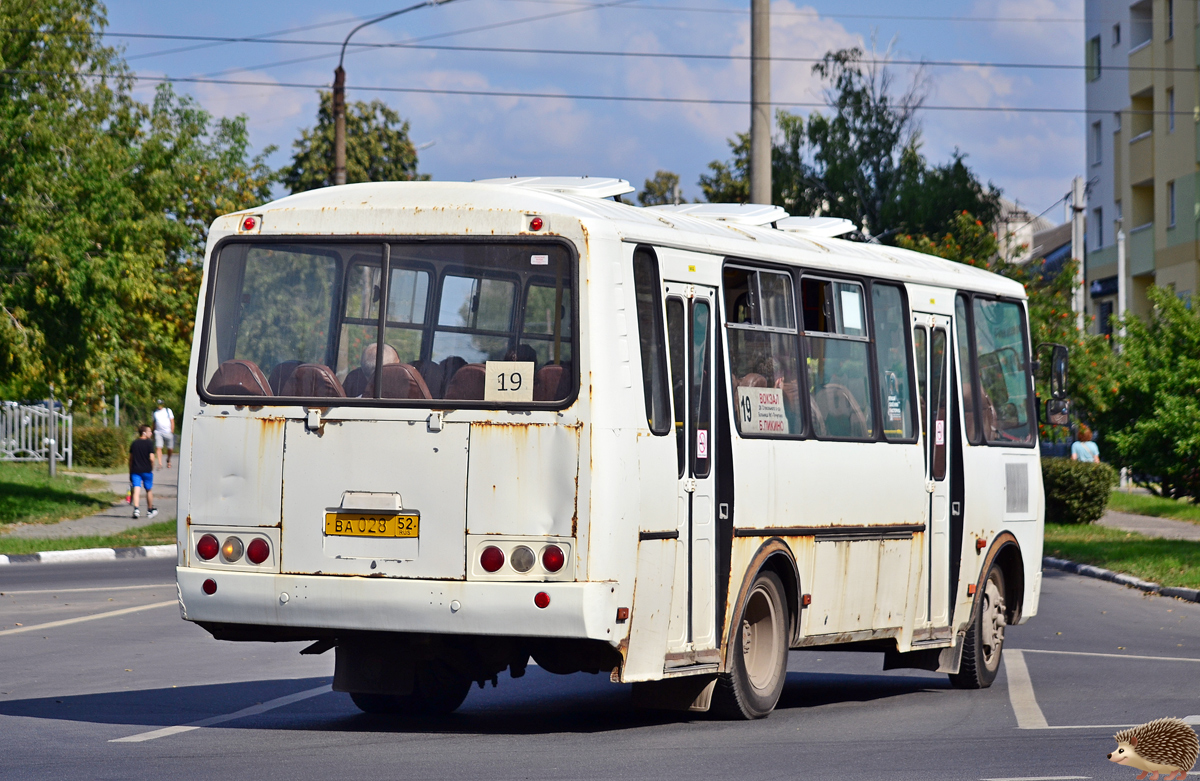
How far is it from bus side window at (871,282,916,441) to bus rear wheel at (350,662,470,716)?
11.0ft

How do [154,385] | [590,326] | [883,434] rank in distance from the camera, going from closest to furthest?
1. [590,326]
2. [883,434]
3. [154,385]

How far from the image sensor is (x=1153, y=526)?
32.2m

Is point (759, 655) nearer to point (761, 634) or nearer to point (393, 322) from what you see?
point (761, 634)

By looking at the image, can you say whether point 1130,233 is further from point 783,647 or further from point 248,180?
point 783,647

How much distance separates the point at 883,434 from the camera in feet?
37.9

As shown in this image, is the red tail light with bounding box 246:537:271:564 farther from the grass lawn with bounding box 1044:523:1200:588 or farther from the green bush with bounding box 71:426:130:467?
the green bush with bounding box 71:426:130:467

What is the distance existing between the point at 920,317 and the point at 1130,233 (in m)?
44.5

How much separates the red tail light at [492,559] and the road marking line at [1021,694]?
3.43 m

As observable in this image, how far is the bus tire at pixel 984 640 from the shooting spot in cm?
1266

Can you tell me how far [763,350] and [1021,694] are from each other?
345 centimetres

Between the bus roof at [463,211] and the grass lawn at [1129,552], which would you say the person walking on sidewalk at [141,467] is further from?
the bus roof at [463,211]

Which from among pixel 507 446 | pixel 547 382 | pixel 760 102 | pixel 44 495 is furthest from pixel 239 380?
pixel 44 495

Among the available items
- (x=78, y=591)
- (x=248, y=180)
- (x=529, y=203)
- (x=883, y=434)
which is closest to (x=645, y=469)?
(x=529, y=203)

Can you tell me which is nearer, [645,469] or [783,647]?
[645,469]
